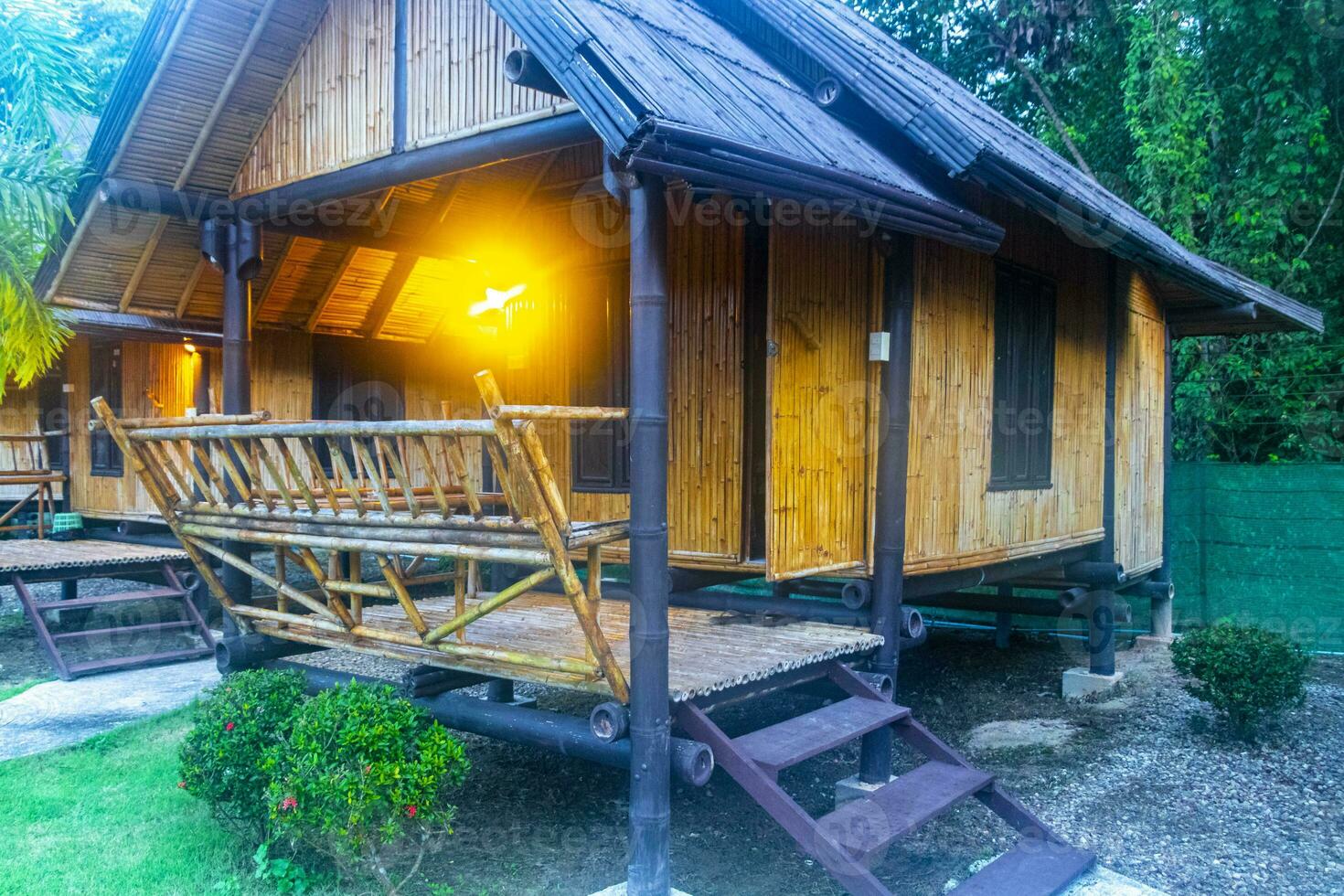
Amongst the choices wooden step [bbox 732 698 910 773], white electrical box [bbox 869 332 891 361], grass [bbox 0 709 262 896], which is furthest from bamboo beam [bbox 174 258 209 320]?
wooden step [bbox 732 698 910 773]

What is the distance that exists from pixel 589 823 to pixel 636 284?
10.5 feet

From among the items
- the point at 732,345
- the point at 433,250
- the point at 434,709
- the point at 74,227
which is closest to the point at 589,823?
the point at 434,709

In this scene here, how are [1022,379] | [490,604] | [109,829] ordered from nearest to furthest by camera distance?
1. [490,604]
2. [109,829]
3. [1022,379]

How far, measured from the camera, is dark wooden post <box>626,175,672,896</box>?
4.32 meters

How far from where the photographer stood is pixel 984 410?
7.47m

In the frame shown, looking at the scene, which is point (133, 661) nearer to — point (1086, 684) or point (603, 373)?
point (603, 373)

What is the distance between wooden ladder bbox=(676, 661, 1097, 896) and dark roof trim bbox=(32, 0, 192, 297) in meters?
4.86

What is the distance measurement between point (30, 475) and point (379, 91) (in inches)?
333

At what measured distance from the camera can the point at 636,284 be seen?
4.34m

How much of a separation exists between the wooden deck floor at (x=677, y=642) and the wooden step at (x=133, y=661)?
3.69 m

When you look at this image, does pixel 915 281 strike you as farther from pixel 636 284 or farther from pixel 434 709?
pixel 434 709

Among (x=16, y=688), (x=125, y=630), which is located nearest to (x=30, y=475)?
(x=125, y=630)

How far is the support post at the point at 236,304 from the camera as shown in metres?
6.71

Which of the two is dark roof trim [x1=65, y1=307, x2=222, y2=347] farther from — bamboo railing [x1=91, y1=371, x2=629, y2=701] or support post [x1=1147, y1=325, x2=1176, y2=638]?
support post [x1=1147, y1=325, x2=1176, y2=638]
